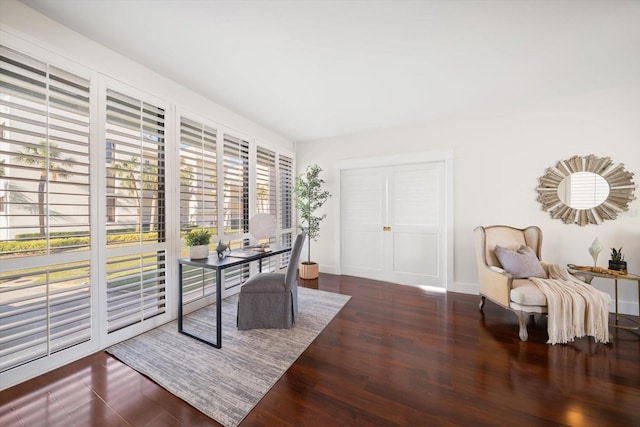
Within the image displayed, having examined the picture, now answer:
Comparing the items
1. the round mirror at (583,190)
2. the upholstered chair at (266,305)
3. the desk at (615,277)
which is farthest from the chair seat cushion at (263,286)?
the round mirror at (583,190)

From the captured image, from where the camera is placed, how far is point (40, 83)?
171 cm

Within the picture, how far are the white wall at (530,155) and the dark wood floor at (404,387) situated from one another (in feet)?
3.54

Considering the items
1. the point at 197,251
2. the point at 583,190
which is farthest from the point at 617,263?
the point at 197,251

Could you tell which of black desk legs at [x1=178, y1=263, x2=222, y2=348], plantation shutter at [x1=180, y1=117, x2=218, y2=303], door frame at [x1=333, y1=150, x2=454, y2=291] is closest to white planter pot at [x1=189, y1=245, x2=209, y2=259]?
black desk legs at [x1=178, y1=263, x2=222, y2=348]

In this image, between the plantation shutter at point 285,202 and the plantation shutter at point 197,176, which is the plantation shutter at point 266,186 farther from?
the plantation shutter at point 197,176

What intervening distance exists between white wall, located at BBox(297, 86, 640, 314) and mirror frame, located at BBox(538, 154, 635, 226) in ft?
0.24

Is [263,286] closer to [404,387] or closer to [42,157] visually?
[404,387]

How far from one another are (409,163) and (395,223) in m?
1.04

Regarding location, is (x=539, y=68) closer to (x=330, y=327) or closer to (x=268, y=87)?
(x=268, y=87)

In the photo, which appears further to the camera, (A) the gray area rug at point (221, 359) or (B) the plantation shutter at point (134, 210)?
(B) the plantation shutter at point (134, 210)

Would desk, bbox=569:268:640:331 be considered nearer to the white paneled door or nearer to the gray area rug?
the white paneled door

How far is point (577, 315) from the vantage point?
6.78 ft

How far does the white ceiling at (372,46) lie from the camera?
166 centimetres

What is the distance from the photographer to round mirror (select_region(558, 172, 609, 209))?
277 centimetres
